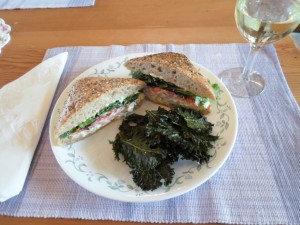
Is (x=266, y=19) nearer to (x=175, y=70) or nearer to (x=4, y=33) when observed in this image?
(x=175, y=70)

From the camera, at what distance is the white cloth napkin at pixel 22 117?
89 cm

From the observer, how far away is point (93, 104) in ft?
3.47

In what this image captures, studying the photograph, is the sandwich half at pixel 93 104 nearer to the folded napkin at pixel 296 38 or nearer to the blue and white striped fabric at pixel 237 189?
the blue and white striped fabric at pixel 237 189

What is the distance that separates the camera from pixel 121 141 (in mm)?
964

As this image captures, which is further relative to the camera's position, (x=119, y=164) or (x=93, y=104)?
(x=93, y=104)

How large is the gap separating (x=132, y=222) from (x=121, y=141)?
11.4 inches

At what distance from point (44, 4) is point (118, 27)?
0.56m

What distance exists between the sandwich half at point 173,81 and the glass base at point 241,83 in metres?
0.14

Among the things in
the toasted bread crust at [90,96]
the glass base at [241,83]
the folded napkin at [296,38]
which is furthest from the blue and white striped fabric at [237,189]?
the folded napkin at [296,38]

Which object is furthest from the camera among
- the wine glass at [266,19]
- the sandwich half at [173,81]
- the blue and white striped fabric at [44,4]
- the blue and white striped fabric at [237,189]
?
the blue and white striped fabric at [44,4]

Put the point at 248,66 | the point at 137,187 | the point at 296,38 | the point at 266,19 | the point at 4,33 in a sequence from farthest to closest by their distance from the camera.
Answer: the point at 4,33, the point at 296,38, the point at 248,66, the point at 266,19, the point at 137,187

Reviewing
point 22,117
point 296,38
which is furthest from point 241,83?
point 22,117

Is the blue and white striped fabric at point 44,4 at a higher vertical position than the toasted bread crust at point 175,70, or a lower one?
higher

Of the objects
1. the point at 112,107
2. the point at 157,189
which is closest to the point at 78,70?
Result: the point at 112,107
